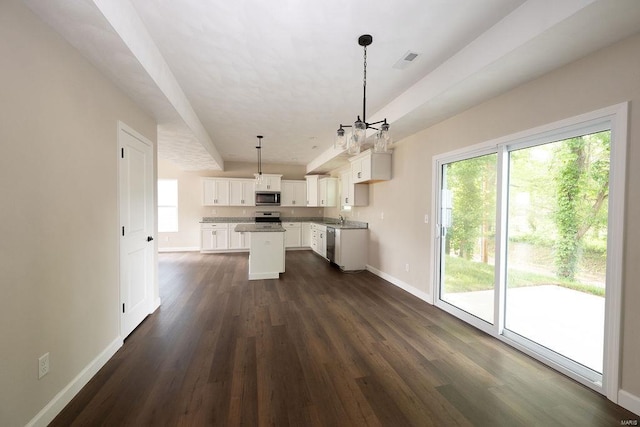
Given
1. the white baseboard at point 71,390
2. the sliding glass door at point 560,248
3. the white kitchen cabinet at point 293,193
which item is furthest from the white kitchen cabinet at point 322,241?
the white baseboard at point 71,390

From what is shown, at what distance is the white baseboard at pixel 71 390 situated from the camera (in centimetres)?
150

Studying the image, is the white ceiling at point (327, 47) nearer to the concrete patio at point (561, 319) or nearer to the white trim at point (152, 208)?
the white trim at point (152, 208)

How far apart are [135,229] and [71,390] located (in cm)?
147

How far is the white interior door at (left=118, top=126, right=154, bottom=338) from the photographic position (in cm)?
248

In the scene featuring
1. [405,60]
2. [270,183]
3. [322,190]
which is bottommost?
[322,190]

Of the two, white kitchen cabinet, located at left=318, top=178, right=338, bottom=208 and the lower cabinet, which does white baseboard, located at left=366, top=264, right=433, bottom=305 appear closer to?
white kitchen cabinet, located at left=318, top=178, right=338, bottom=208

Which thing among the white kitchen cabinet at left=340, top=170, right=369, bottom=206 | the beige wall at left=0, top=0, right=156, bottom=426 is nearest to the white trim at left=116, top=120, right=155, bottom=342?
the beige wall at left=0, top=0, right=156, bottom=426

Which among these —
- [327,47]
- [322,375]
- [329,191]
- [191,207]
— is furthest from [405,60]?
[191,207]

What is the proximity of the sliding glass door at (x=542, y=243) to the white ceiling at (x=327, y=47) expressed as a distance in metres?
0.71

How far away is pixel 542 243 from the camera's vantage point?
2336 millimetres

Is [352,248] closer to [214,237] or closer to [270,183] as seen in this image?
[270,183]

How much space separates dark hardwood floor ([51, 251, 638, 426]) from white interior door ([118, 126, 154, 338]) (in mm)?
261

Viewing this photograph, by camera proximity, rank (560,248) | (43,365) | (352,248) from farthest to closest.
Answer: (352,248)
(560,248)
(43,365)

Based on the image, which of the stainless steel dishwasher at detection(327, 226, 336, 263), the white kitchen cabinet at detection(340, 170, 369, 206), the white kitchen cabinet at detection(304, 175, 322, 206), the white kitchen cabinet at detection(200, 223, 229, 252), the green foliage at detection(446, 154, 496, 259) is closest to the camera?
the green foliage at detection(446, 154, 496, 259)
